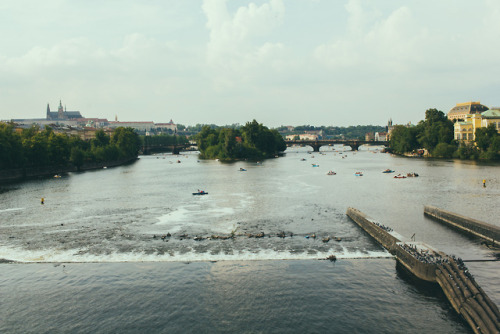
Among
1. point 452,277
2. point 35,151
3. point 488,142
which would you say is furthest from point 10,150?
point 488,142

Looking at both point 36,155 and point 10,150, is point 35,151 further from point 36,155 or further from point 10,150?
point 10,150

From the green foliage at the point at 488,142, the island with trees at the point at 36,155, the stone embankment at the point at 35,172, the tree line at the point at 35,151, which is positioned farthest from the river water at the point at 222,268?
the green foliage at the point at 488,142

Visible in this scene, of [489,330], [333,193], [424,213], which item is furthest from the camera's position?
[333,193]

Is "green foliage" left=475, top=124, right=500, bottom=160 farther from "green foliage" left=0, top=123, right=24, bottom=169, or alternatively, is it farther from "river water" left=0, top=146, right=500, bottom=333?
"green foliage" left=0, top=123, right=24, bottom=169

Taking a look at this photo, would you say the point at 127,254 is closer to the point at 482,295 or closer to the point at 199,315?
the point at 199,315

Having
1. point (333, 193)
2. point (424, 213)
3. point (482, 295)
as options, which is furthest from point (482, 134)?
point (482, 295)

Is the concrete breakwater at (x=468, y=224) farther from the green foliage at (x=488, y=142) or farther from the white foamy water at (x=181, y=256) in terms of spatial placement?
the green foliage at (x=488, y=142)
